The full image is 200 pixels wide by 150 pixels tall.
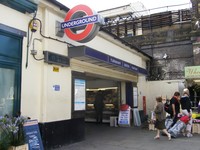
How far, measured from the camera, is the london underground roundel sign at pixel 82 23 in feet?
22.3

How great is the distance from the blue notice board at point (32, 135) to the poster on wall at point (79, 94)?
7.41 ft

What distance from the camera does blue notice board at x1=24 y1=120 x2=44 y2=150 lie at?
567 centimetres

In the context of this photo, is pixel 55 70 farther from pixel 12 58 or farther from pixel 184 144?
→ pixel 184 144

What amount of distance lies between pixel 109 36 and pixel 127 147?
15.8 feet

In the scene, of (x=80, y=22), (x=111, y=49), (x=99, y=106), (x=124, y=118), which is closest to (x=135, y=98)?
(x=124, y=118)

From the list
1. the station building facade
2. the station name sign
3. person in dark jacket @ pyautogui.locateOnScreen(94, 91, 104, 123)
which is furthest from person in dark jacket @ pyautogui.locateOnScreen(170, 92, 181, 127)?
person in dark jacket @ pyautogui.locateOnScreen(94, 91, 104, 123)

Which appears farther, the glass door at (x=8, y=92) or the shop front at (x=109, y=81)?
the shop front at (x=109, y=81)

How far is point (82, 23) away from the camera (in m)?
6.89

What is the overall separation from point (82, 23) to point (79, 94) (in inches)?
100

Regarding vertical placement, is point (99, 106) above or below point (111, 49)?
below

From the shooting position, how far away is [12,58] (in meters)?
6.07

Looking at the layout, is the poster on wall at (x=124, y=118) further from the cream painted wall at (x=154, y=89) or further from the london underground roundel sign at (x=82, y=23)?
the london underground roundel sign at (x=82, y=23)

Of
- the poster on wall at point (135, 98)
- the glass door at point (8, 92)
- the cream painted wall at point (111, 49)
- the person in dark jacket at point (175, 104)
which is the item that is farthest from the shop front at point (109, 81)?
the glass door at point (8, 92)

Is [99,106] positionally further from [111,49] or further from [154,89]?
[111,49]
